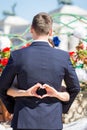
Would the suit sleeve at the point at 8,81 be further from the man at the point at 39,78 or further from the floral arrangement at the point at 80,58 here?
the floral arrangement at the point at 80,58

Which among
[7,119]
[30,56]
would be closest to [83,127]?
[30,56]

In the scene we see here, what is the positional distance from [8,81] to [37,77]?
18cm

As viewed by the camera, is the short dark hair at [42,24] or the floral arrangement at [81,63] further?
the floral arrangement at [81,63]

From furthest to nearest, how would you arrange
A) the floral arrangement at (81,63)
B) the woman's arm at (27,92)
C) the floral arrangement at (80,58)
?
the floral arrangement at (80,58), the floral arrangement at (81,63), the woman's arm at (27,92)

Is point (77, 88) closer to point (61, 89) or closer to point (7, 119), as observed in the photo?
point (61, 89)

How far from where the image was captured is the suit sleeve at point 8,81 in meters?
2.16

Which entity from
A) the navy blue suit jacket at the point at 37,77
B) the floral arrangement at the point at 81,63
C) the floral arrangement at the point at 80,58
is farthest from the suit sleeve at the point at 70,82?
A: the floral arrangement at the point at 80,58

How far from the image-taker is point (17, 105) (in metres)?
2.16

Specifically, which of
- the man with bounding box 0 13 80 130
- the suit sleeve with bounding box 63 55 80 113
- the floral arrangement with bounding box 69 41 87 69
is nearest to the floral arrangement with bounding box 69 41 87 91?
the floral arrangement with bounding box 69 41 87 69

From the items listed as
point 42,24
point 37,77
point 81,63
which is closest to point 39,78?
point 37,77

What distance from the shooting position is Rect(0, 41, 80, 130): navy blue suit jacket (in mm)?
2111

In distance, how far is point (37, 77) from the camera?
7.00 ft

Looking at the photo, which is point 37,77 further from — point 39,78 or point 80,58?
point 80,58

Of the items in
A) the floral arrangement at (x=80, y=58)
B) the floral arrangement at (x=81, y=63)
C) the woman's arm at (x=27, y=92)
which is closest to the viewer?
the woman's arm at (x=27, y=92)
